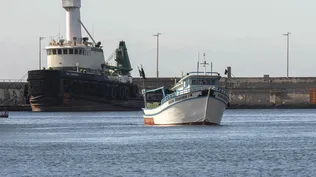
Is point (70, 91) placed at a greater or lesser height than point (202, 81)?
lesser

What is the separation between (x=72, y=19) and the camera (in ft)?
535

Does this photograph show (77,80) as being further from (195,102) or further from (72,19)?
(195,102)

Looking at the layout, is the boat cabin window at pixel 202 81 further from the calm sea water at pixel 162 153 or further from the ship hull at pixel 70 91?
the ship hull at pixel 70 91

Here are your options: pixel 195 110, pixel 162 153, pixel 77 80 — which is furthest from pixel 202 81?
pixel 77 80

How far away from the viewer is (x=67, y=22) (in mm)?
163500

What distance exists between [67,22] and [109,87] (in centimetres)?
1211

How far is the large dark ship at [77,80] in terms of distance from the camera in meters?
153

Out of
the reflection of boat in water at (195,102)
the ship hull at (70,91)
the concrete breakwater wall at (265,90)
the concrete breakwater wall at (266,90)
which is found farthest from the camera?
the concrete breakwater wall at (266,90)

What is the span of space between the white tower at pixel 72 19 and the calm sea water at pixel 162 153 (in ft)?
233

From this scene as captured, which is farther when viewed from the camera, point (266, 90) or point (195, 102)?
point (266, 90)

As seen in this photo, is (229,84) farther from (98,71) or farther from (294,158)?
(294,158)

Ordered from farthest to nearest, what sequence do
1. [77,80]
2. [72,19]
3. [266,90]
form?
[266,90]
[72,19]
[77,80]

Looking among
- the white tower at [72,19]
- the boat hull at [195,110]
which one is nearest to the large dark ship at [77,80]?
the white tower at [72,19]

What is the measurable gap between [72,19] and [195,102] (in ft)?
244
